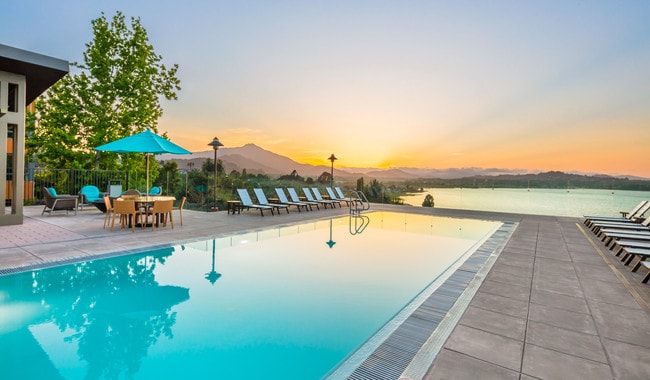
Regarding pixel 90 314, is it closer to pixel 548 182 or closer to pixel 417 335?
pixel 417 335

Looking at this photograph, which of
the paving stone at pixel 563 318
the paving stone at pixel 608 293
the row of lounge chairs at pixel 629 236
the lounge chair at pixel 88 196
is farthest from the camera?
the lounge chair at pixel 88 196

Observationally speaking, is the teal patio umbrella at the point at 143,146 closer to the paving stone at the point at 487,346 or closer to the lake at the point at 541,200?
the paving stone at the point at 487,346

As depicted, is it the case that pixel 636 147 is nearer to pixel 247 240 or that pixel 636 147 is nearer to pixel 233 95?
pixel 247 240

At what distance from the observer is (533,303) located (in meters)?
3.28

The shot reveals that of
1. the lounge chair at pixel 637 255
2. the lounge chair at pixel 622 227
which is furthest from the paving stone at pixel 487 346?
the lounge chair at pixel 622 227

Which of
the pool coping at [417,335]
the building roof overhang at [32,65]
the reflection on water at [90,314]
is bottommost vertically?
the reflection on water at [90,314]

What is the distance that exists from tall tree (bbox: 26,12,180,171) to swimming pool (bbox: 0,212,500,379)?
35.6ft

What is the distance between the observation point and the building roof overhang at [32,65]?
667cm

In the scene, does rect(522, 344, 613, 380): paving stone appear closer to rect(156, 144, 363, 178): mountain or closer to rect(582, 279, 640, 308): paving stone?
rect(582, 279, 640, 308): paving stone

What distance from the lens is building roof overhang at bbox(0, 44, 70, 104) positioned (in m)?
6.67

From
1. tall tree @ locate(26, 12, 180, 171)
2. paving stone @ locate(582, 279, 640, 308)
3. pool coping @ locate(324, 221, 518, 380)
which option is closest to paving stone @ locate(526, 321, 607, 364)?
pool coping @ locate(324, 221, 518, 380)

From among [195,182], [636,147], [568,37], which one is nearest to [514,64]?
[568,37]

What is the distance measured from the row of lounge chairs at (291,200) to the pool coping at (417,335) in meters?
7.07

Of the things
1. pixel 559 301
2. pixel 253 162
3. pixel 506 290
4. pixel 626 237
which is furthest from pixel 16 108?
pixel 253 162
